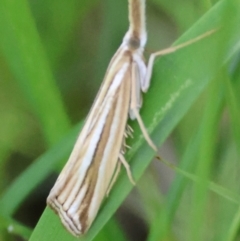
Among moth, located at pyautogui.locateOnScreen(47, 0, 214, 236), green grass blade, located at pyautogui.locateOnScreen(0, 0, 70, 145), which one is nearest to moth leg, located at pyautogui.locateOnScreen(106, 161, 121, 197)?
moth, located at pyautogui.locateOnScreen(47, 0, 214, 236)

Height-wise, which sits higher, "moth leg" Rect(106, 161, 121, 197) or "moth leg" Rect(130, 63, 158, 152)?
"moth leg" Rect(130, 63, 158, 152)

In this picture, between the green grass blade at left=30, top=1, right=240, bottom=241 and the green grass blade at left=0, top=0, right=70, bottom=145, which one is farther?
the green grass blade at left=0, top=0, right=70, bottom=145

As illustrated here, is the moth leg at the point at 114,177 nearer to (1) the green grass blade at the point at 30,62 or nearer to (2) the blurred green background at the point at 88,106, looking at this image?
(2) the blurred green background at the point at 88,106

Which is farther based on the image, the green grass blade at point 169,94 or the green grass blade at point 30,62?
the green grass blade at point 30,62

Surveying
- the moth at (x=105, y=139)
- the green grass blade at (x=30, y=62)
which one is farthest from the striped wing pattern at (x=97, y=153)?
the green grass blade at (x=30, y=62)

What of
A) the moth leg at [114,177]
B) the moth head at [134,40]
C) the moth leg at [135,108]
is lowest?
the moth leg at [114,177]

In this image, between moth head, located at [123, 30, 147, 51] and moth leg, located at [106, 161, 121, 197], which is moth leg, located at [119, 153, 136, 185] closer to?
moth leg, located at [106, 161, 121, 197]
